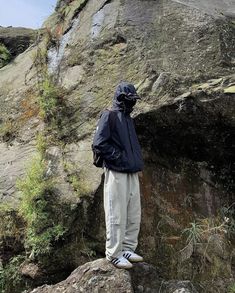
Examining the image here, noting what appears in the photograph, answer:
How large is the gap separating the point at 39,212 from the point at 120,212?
170 centimetres

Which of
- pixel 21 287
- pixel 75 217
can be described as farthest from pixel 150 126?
pixel 21 287

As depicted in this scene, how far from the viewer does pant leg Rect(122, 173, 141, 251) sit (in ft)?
22.1

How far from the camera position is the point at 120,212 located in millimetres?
6586

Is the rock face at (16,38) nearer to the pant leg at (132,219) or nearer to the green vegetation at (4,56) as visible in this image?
the green vegetation at (4,56)

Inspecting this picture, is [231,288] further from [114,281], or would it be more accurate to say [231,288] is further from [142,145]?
[142,145]

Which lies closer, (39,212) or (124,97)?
(124,97)

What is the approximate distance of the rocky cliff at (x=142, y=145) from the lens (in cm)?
774

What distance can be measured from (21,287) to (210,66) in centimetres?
456

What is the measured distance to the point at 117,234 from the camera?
6555 millimetres

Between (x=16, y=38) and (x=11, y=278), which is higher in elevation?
(x=16, y=38)

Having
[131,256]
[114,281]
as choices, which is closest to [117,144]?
[131,256]

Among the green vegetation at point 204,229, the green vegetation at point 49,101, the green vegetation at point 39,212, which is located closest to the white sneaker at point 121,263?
the green vegetation at point 39,212

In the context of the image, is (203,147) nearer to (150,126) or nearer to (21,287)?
(150,126)

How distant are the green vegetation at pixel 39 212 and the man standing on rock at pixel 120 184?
4.09 feet
